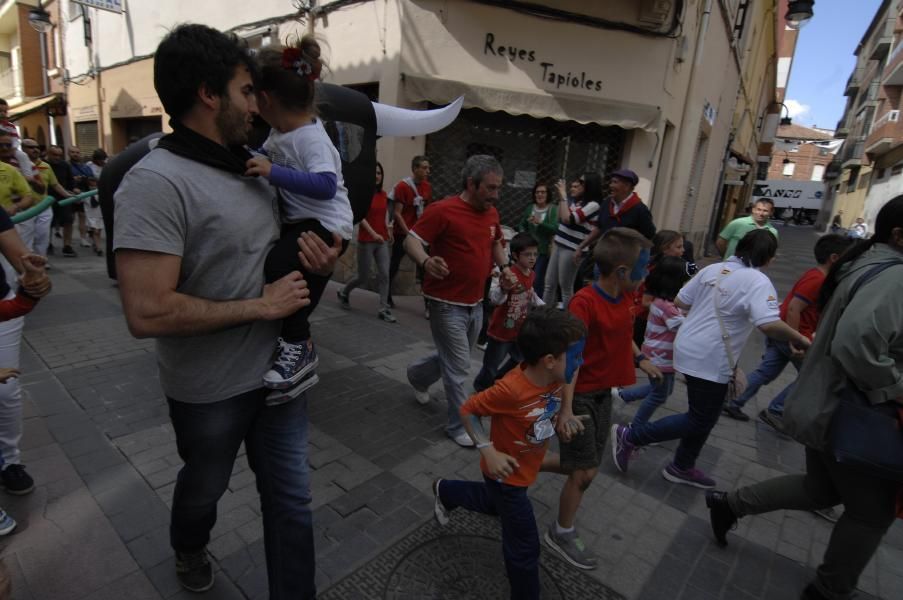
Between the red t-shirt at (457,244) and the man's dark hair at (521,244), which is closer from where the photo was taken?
the red t-shirt at (457,244)

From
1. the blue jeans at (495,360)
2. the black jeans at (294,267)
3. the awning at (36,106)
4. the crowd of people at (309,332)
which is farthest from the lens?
the awning at (36,106)

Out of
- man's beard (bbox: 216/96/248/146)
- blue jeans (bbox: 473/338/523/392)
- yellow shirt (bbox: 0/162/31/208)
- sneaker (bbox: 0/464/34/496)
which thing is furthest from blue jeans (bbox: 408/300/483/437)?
yellow shirt (bbox: 0/162/31/208)

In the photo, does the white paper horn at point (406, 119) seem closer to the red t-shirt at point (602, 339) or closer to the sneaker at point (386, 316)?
the red t-shirt at point (602, 339)

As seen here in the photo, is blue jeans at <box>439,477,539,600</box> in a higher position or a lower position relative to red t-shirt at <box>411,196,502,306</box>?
lower

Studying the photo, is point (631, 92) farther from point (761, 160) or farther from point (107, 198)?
point (761, 160)

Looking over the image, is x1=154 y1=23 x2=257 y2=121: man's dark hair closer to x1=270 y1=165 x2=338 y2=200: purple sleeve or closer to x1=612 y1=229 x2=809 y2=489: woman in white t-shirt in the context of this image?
x1=270 y1=165 x2=338 y2=200: purple sleeve

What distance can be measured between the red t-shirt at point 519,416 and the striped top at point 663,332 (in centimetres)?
183

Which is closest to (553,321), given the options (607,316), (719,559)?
(607,316)

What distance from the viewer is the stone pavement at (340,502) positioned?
227 centimetres

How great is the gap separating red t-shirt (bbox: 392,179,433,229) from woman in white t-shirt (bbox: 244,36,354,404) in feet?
13.9

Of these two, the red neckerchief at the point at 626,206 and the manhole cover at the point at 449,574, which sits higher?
the red neckerchief at the point at 626,206

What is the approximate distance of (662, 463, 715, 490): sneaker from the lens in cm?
324

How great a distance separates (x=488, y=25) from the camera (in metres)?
7.04

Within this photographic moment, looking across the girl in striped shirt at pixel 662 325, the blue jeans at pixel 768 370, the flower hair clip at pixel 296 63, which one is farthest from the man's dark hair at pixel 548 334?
the blue jeans at pixel 768 370
